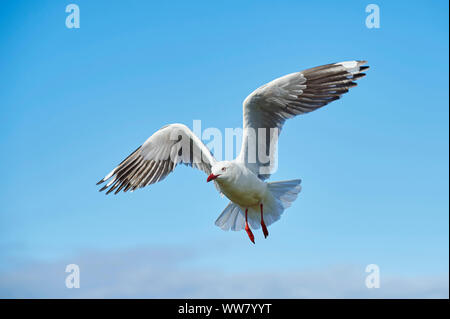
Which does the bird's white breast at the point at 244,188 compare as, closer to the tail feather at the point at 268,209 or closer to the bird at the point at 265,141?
the bird at the point at 265,141

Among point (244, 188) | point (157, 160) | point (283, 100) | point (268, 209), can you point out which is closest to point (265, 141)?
point (283, 100)

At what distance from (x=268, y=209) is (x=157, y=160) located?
5.31 feet

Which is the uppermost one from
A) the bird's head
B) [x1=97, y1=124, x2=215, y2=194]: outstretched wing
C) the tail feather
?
[x1=97, y1=124, x2=215, y2=194]: outstretched wing

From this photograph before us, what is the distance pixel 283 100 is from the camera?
5148mm

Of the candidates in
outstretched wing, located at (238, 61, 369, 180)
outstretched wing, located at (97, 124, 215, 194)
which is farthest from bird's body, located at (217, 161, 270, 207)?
outstretched wing, located at (97, 124, 215, 194)

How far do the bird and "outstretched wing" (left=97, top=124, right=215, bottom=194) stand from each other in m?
0.12

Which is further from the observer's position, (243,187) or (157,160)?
(157,160)

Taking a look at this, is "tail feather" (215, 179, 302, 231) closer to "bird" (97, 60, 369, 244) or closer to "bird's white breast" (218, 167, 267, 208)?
"bird" (97, 60, 369, 244)

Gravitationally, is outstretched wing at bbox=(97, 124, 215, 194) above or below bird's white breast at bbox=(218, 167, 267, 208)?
above

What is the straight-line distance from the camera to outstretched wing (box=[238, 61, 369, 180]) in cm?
508

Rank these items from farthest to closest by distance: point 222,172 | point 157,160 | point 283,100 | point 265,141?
1. point 157,160
2. point 265,141
3. point 283,100
4. point 222,172

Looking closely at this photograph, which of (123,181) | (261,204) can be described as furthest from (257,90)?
(123,181)

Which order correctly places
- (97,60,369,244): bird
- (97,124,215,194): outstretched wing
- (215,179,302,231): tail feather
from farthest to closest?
(97,124,215,194): outstretched wing < (215,179,302,231): tail feather < (97,60,369,244): bird

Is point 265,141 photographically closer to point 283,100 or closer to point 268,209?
Result: point 283,100
